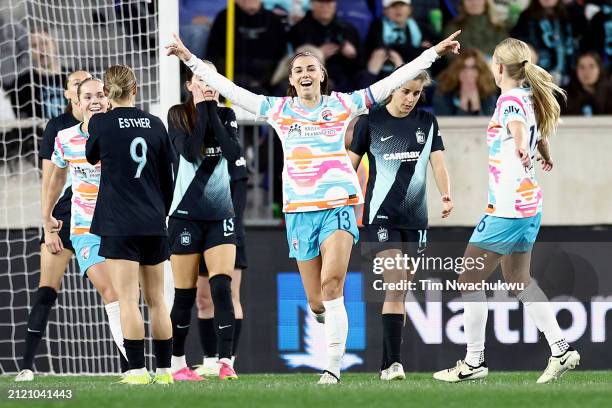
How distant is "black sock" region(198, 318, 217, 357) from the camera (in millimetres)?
11258

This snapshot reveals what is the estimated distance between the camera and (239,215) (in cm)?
1109

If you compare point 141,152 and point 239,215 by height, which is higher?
point 141,152

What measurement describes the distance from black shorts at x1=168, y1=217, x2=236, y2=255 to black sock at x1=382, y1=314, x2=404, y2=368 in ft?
4.14

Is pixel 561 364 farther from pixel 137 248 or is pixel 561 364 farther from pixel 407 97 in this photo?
pixel 137 248

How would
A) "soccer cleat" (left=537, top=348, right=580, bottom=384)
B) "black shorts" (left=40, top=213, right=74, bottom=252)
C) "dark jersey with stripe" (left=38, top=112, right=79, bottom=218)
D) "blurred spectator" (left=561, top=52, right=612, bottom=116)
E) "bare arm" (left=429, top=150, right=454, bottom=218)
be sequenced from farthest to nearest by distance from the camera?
"blurred spectator" (left=561, top=52, right=612, bottom=116)
"black shorts" (left=40, top=213, right=74, bottom=252)
"dark jersey with stripe" (left=38, top=112, right=79, bottom=218)
"bare arm" (left=429, top=150, right=454, bottom=218)
"soccer cleat" (left=537, top=348, right=580, bottom=384)

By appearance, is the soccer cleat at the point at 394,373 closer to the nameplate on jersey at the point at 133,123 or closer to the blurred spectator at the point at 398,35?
the nameplate on jersey at the point at 133,123

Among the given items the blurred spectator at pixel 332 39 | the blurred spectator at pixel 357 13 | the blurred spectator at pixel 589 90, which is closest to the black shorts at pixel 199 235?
the blurred spectator at pixel 332 39

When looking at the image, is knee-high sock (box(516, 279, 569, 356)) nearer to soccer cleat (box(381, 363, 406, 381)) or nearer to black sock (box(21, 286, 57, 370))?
soccer cleat (box(381, 363, 406, 381))

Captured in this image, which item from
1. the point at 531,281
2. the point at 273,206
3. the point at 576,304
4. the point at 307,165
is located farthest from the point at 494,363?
the point at 307,165

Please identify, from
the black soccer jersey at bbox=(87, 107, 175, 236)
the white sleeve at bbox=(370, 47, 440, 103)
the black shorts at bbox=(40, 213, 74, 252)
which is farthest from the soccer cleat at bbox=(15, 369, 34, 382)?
the white sleeve at bbox=(370, 47, 440, 103)

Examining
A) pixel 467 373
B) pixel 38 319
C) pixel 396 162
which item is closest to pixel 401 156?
pixel 396 162

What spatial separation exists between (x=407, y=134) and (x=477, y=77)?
3.81 m

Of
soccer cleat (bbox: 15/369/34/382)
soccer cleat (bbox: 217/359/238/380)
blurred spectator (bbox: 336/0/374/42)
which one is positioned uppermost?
blurred spectator (bbox: 336/0/374/42)

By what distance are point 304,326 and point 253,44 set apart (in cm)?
310
